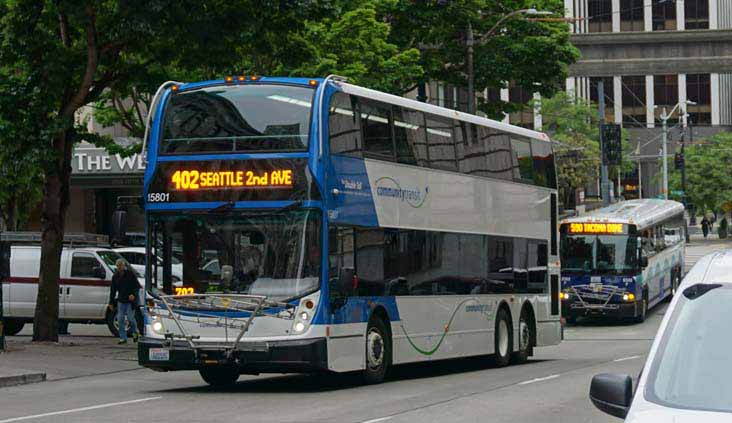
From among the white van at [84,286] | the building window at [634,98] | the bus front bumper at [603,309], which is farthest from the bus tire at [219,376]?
the building window at [634,98]

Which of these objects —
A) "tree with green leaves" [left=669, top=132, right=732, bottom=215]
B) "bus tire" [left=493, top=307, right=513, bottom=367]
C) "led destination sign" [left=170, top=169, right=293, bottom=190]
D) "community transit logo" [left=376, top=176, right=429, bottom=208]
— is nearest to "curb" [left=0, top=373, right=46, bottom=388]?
"led destination sign" [left=170, top=169, right=293, bottom=190]

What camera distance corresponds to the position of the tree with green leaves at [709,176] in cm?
9169

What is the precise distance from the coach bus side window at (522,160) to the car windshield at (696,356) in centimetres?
1804

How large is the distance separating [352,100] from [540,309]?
9003mm

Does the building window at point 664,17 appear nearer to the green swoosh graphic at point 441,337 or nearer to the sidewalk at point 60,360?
the sidewalk at point 60,360

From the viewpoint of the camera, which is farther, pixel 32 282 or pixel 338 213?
A: pixel 32 282

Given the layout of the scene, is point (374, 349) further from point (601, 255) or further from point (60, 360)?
point (601, 255)

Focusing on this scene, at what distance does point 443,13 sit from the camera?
45.3 m

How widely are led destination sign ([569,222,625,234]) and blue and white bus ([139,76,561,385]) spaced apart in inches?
778

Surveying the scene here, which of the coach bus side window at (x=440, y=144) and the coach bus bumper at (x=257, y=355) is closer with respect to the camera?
the coach bus bumper at (x=257, y=355)

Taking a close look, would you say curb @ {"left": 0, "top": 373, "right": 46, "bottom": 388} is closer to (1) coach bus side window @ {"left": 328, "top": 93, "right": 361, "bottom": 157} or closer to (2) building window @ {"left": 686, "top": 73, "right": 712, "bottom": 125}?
(1) coach bus side window @ {"left": 328, "top": 93, "right": 361, "bottom": 157}

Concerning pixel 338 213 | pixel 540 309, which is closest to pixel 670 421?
pixel 338 213

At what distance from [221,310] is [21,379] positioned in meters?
4.68

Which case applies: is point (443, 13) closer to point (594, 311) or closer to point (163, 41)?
point (594, 311)
